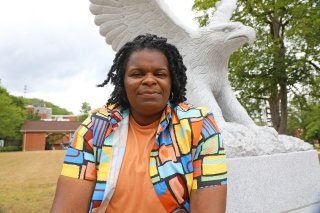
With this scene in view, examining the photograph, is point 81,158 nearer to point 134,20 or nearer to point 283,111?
point 134,20

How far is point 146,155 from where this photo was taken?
1.10 metres

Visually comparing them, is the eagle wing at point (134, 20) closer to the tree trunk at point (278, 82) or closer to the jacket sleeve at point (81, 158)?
the jacket sleeve at point (81, 158)

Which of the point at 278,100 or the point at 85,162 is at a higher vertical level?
the point at 278,100

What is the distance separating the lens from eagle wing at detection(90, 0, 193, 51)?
3980mm

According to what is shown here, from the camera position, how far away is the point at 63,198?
1.10 metres

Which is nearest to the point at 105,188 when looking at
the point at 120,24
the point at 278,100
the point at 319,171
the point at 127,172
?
the point at 127,172

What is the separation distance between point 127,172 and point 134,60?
0.38 metres

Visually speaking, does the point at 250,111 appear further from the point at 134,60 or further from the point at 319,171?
the point at 134,60

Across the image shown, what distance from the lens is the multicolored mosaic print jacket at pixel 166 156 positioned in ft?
3.48

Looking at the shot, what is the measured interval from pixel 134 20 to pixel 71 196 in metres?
3.30

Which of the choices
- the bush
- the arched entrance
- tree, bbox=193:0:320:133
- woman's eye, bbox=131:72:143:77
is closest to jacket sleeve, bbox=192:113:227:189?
woman's eye, bbox=131:72:143:77

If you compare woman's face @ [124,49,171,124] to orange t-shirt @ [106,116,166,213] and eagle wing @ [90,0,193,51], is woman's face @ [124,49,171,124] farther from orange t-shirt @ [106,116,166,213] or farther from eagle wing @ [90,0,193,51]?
eagle wing @ [90,0,193,51]

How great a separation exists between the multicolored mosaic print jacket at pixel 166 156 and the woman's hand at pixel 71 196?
2cm

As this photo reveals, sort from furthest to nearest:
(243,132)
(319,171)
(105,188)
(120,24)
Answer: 1. (319,171)
2. (120,24)
3. (243,132)
4. (105,188)
